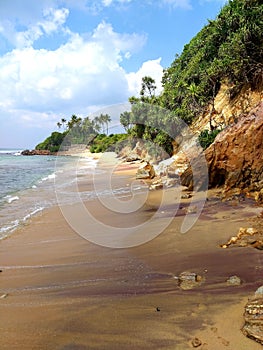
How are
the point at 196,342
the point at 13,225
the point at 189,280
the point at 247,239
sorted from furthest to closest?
1. the point at 13,225
2. the point at 247,239
3. the point at 189,280
4. the point at 196,342

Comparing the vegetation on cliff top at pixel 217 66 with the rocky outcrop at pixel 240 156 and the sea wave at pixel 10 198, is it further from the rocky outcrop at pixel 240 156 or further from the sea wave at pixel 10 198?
the sea wave at pixel 10 198

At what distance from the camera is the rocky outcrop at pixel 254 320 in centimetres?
308

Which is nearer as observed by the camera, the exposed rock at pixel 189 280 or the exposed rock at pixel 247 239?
the exposed rock at pixel 189 280

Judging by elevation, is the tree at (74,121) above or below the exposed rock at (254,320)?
above

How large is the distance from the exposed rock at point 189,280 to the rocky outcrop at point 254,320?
1083 millimetres

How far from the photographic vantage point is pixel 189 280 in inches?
182

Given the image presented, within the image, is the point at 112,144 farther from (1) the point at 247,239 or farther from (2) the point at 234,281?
(2) the point at 234,281

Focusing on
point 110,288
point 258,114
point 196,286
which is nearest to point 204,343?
point 196,286

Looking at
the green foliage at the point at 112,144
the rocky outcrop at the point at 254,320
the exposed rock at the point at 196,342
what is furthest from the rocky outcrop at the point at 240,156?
the green foliage at the point at 112,144

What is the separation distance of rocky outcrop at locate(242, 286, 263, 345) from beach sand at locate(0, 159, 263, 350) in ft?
0.23

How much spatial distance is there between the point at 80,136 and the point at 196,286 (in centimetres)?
11368

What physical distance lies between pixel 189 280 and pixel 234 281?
67 centimetres

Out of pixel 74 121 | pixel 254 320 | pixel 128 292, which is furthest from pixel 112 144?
pixel 254 320

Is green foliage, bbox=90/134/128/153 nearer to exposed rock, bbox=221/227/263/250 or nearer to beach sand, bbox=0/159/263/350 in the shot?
beach sand, bbox=0/159/263/350
